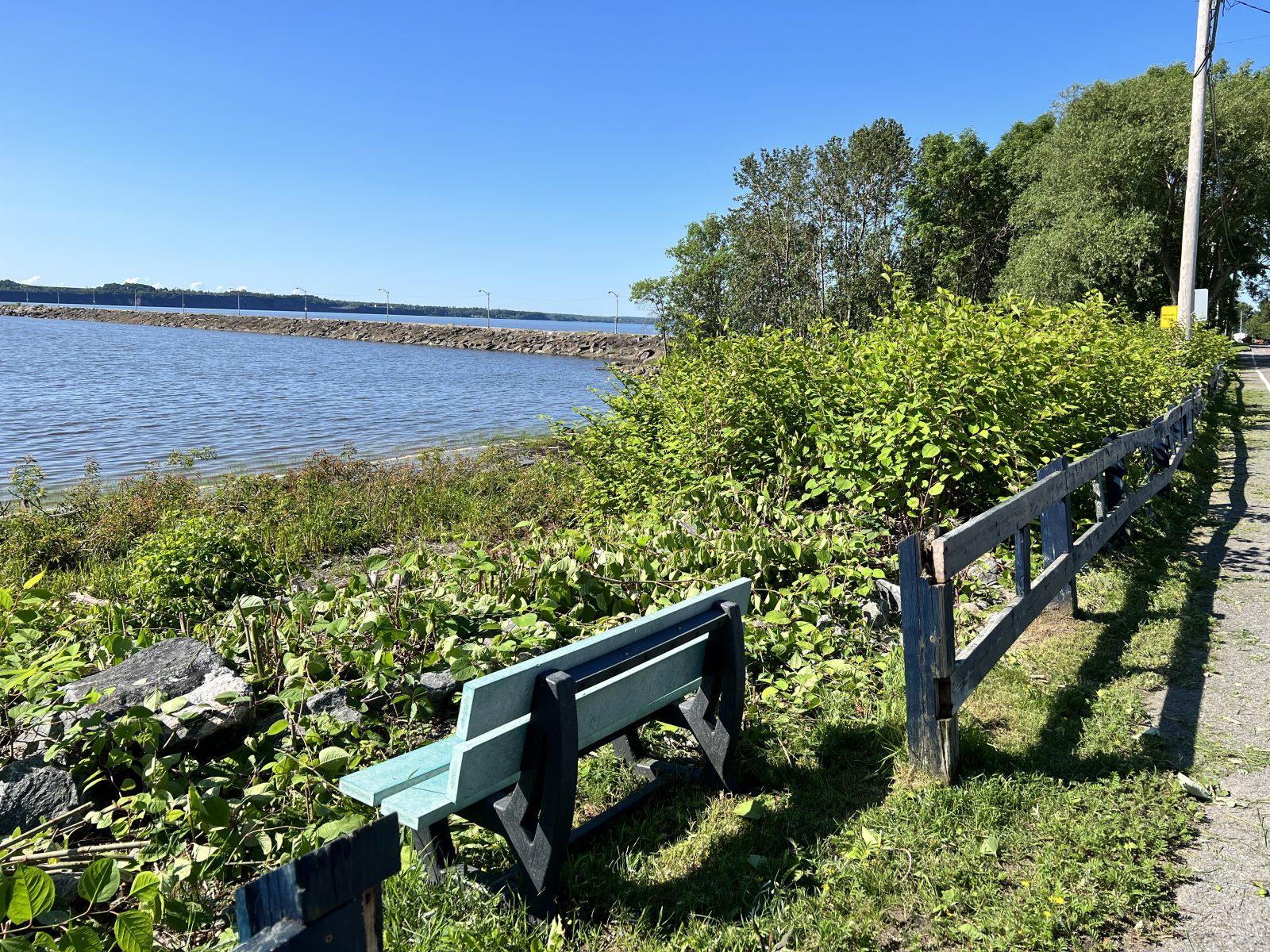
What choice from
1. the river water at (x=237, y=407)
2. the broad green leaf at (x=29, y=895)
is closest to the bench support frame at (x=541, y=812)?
the broad green leaf at (x=29, y=895)

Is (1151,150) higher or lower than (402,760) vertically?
higher

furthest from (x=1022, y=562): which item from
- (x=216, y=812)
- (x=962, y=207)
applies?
(x=962, y=207)

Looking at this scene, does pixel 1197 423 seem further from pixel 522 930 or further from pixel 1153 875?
pixel 522 930

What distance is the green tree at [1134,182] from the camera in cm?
2808

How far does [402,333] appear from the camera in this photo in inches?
4572

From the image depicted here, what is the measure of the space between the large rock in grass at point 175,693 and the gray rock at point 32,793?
0.79 feet

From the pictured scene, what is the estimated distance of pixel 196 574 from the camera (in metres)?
6.17

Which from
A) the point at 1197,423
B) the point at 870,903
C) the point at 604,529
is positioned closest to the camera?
the point at 870,903

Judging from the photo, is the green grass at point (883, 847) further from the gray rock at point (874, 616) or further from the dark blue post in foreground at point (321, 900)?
the dark blue post in foreground at point (321, 900)

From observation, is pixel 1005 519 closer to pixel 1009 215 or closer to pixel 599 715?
pixel 599 715

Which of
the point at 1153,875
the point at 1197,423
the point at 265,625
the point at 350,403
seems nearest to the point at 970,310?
the point at 1153,875

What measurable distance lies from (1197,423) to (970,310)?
31.7 ft

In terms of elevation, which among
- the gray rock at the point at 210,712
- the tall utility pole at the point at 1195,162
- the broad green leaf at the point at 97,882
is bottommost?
the gray rock at the point at 210,712

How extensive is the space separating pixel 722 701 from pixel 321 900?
225 centimetres
